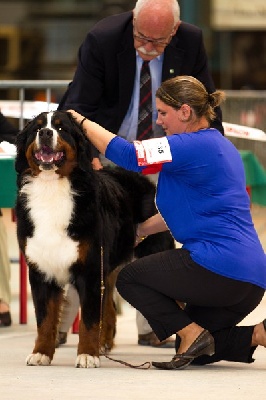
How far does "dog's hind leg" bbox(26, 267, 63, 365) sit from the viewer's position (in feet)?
17.4

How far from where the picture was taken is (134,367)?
17.1 ft

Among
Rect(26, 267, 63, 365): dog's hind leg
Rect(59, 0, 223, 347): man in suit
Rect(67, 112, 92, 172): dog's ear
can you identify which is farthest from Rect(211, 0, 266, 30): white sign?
Rect(26, 267, 63, 365): dog's hind leg

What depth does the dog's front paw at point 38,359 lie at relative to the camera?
5297 millimetres

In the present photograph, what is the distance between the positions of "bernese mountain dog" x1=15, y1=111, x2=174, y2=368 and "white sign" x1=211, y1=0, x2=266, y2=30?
9126 mm

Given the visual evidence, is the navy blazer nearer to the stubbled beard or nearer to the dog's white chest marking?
the stubbled beard

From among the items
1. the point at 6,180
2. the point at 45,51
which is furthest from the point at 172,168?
the point at 45,51

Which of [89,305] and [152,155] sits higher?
[152,155]

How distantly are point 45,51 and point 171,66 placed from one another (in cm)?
840

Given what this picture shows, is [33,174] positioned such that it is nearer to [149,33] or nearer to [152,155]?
[152,155]

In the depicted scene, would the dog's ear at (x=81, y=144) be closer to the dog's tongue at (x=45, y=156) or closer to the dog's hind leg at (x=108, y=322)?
the dog's tongue at (x=45, y=156)

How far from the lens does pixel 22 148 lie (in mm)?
5258

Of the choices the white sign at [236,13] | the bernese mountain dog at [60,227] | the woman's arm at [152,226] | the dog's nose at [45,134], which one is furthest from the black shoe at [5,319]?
the white sign at [236,13]

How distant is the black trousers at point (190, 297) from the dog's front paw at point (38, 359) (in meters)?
0.45

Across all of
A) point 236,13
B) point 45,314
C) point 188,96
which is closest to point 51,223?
point 45,314
